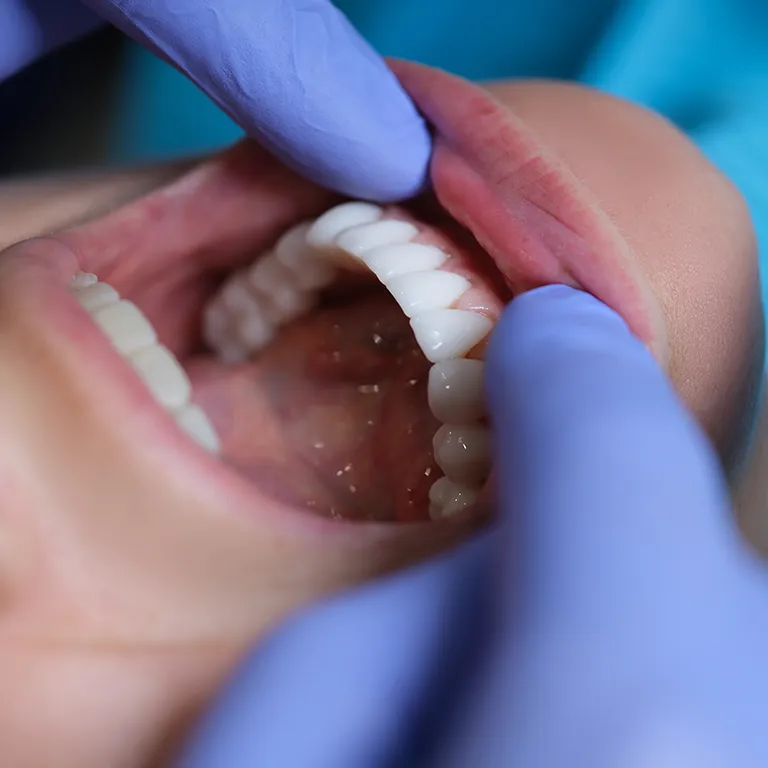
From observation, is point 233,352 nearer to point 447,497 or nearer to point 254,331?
point 254,331

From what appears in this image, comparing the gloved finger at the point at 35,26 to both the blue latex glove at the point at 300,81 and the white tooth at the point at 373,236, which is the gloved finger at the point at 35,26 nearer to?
the blue latex glove at the point at 300,81

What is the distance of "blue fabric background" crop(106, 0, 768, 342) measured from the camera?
1075mm

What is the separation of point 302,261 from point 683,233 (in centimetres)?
33

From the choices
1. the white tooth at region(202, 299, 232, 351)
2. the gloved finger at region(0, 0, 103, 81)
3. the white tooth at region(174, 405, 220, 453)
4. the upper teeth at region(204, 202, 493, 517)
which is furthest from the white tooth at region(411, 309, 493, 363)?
the gloved finger at region(0, 0, 103, 81)

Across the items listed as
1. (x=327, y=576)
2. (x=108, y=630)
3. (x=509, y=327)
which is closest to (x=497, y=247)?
(x=509, y=327)

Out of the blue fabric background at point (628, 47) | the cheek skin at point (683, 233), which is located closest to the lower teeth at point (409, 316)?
the cheek skin at point (683, 233)

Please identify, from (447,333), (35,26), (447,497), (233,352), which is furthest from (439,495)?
(35,26)

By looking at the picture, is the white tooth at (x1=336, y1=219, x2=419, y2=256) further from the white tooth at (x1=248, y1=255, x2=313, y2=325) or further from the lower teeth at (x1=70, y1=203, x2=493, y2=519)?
the white tooth at (x1=248, y1=255, x2=313, y2=325)

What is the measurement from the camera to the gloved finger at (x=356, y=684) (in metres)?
0.43

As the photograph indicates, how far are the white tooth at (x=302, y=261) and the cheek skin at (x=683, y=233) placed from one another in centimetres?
21

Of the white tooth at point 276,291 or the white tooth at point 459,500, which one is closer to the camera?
the white tooth at point 459,500

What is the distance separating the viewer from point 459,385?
0.68 metres

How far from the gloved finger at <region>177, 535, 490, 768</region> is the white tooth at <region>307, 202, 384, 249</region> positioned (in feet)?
1.22

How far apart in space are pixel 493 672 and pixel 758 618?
118 millimetres
